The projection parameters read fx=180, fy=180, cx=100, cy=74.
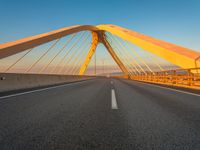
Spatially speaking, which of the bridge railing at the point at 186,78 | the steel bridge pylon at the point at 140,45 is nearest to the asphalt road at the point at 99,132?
the bridge railing at the point at 186,78

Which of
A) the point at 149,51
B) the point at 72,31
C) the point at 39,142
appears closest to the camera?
the point at 39,142

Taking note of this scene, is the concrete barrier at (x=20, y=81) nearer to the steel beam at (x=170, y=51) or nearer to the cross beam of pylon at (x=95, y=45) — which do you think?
the steel beam at (x=170, y=51)

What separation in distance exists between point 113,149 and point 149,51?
2347cm

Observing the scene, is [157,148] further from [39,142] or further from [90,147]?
[39,142]

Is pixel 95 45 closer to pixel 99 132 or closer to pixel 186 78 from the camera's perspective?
pixel 186 78

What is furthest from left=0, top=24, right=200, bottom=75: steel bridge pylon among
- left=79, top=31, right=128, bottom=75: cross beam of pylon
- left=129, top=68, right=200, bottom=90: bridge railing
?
left=79, top=31, right=128, bottom=75: cross beam of pylon

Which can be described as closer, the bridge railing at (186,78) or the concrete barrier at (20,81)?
the concrete barrier at (20,81)

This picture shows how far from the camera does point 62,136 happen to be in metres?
2.51

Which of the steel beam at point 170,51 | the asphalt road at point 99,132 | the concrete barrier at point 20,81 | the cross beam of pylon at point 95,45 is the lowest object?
the asphalt road at point 99,132

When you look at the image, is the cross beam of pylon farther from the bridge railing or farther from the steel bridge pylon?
the bridge railing

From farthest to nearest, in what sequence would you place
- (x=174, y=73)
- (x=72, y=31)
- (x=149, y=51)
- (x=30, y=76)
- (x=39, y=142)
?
(x=72, y=31), (x=149, y=51), (x=174, y=73), (x=30, y=76), (x=39, y=142)

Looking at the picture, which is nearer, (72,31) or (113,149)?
(113,149)

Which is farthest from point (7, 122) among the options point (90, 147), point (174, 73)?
point (174, 73)

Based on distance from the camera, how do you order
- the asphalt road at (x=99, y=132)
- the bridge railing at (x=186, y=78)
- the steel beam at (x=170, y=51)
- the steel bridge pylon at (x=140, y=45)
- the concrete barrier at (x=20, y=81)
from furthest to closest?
the steel beam at (x=170, y=51), the steel bridge pylon at (x=140, y=45), the bridge railing at (x=186, y=78), the concrete barrier at (x=20, y=81), the asphalt road at (x=99, y=132)
